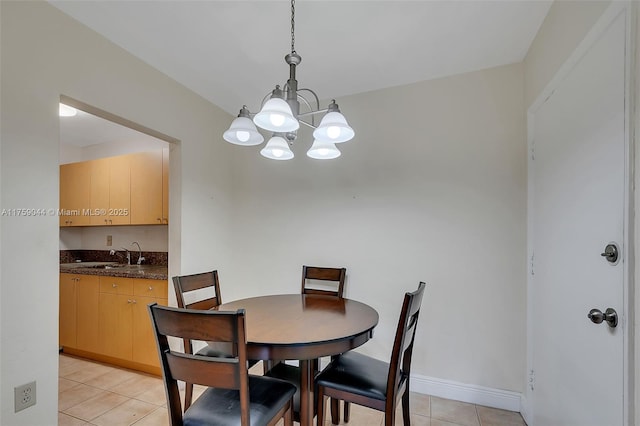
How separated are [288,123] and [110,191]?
9.83 feet

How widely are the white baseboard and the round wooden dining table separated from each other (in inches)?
40.9

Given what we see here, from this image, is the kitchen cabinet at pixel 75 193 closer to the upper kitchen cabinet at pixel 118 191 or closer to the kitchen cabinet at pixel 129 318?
the upper kitchen cabinet at pixel 118 191

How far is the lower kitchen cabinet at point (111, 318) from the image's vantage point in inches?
104

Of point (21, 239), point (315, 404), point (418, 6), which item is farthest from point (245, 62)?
point (315, 404)

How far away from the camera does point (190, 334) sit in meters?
1.12

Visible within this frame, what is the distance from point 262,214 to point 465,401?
236 cm

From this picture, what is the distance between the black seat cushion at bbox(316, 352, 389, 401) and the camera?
4.94 feet

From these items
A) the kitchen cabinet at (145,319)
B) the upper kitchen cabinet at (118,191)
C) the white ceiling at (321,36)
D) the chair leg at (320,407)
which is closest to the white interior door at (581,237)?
the white ceiling at (321,36)

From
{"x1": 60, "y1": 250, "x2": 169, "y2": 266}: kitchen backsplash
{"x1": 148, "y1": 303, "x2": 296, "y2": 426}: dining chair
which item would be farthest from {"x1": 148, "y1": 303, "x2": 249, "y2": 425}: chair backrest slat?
{"x1": 60, "y1": 250, "x2": 169, "y2": 266}: kitchen backsplash

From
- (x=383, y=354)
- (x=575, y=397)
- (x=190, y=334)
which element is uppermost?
(x=190, y=334)

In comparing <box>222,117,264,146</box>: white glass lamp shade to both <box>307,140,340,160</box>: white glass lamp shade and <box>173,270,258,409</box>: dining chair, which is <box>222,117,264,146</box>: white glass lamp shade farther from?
<box>173,270,258,409</box>: dining chair

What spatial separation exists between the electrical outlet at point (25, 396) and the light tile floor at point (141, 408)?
2.11ft

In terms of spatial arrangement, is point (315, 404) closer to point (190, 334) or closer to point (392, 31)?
point (190, 334)

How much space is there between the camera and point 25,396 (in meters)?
1.51
